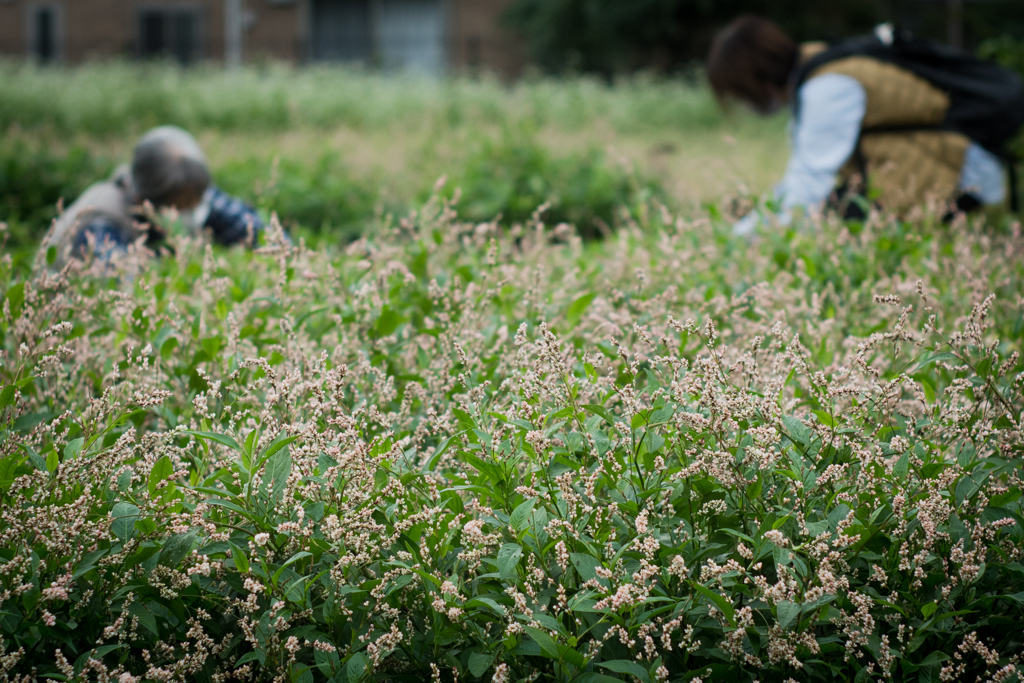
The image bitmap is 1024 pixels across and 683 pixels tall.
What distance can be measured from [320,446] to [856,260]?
2814mm

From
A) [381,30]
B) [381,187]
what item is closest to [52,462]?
[381,187]

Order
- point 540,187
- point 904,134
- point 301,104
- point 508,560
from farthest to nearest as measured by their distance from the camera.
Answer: point 301,104, point 540,187, point 904,134, point 508,560

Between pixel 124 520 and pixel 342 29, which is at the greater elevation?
pixel 342 29

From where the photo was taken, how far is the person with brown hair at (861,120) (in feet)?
15.8

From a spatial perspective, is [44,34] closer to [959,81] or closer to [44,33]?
[44,33]

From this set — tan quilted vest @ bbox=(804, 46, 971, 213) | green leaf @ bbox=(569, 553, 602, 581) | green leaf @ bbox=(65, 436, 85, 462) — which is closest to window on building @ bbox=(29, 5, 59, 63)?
tan quilted vest @ bbox=(804, 46, 971, 213)

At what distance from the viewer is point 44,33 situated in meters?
25.4

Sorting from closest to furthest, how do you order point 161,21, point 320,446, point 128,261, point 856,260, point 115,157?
point 320,446 < point 128,261 < point 856,260 < point 115,157 < point 161,21

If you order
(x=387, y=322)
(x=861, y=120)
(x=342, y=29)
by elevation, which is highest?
(x=342, y=29)

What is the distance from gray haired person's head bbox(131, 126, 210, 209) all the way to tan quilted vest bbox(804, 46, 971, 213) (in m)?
3.58

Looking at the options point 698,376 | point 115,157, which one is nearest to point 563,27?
point 115,157

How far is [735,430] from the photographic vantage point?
184 cm

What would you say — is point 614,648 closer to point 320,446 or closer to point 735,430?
point 735,430

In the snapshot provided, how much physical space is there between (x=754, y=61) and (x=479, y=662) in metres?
4.47
